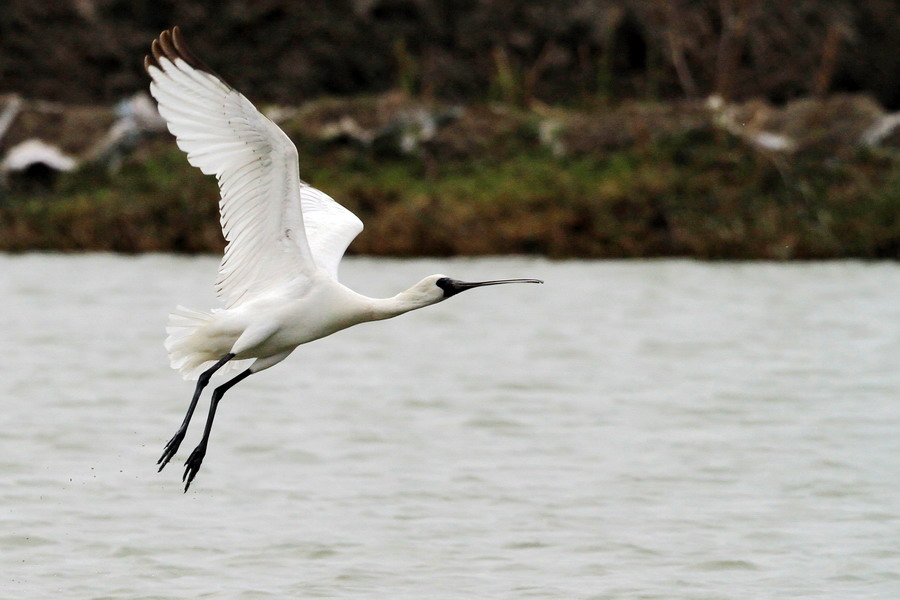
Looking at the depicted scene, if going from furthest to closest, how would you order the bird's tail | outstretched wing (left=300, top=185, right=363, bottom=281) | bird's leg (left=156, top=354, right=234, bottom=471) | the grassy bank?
the grassy bank
outstretched wing (left=300, top=185, right=363, bottom=281)
the bird's tail
bird's leg (left=156, top=354, right=234, bottom=471)

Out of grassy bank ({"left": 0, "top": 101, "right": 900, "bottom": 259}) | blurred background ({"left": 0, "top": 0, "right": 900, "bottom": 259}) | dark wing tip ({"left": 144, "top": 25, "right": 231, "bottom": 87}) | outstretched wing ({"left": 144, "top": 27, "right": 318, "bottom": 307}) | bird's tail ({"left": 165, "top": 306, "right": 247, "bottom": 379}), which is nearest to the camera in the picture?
dark wing tip ({"left": 144, "top": 25, "right": 231, "bottom": 87})

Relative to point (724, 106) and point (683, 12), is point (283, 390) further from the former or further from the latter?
point (683, 12)

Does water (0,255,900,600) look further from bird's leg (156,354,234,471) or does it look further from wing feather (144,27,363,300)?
wing feather (144,27,363,300)

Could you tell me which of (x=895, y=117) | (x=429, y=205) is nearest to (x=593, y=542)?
(x=429, y=205)

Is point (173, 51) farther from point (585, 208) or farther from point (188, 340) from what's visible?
point (585, 208)

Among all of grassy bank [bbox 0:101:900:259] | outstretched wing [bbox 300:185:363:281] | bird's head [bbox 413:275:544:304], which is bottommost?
bird's head [bbox 413:275:544:304]

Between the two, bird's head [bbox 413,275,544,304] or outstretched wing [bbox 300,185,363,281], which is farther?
outstretched wing [bbox 300,185,363,281]

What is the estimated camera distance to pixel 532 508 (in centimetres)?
1010

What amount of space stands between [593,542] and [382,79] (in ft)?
65.8

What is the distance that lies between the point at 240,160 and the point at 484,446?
4.11 meters

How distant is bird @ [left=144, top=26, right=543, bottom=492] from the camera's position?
823 centimetres

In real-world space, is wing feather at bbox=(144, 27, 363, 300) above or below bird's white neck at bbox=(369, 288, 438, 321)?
above

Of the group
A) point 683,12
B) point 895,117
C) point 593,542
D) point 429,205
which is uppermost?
Result: point 683,12

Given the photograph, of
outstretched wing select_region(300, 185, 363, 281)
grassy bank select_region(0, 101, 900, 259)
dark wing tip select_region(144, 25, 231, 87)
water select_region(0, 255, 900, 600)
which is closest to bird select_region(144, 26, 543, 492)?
dark wing tip select_region(144, 25, 231, 87)
